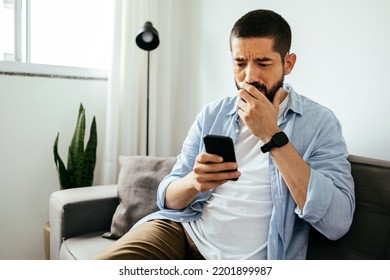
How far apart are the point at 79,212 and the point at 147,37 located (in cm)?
93

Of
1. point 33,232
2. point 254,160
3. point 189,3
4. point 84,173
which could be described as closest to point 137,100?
point 84,173

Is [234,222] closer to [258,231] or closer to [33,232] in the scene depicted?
[258,231]

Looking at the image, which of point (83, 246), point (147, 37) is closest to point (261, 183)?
point (83, 246)

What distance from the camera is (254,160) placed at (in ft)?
3.44

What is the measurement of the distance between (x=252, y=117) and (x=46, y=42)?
1.52 m

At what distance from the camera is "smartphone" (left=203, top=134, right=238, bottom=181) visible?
0.85 metres

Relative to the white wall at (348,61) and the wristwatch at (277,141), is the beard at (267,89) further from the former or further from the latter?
the white wall at (348,61)

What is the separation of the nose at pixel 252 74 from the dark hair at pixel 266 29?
0.29ft

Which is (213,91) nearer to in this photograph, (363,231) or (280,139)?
(280,139)

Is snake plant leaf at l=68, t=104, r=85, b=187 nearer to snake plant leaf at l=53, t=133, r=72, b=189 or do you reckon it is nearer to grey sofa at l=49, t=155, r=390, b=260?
snake plant leaf at l=53, t=133, r=72, b=189

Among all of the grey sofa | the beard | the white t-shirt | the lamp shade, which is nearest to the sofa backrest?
the grey sofa

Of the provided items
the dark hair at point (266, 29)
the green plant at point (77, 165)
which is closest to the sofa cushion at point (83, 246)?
the green plant at point (77, 165)

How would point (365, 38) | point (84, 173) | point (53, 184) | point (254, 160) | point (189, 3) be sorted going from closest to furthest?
1. point (254, 160)
2. point (365, 38)
3. point (84, 173)
4. point (53, 184)
5. point (189, 3)

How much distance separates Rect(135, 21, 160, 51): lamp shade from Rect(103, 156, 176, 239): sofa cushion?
630mm
